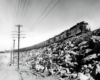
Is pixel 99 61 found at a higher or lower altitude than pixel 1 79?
higher

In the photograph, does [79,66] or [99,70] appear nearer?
[99,70]

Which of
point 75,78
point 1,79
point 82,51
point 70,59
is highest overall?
point 82,51

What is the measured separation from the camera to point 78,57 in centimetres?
1081

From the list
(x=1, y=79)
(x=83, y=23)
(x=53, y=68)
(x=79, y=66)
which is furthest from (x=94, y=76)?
(x=1, y=79)

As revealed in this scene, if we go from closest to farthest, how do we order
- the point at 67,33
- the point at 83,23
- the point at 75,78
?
the point at 75,78 → the point at 83,23 → the point at 67,33

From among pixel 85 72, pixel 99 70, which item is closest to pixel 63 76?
pixel 85 72

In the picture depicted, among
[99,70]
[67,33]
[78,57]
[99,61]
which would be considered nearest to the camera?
[99,70]

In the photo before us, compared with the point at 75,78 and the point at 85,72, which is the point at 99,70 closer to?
the point at 85,72

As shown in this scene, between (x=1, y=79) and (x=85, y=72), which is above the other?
(x=85, y=72)

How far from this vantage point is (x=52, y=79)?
36.0ft

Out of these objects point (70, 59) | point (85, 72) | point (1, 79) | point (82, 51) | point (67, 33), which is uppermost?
point (67, 33)

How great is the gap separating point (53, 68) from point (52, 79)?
229cm

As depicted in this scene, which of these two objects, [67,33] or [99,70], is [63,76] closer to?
[99,70]

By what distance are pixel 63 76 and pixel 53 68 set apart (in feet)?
9.22
